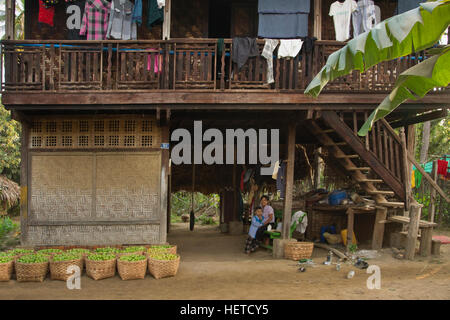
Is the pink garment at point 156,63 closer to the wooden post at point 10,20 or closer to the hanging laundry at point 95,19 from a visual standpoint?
the hanging laundry at point 95,19

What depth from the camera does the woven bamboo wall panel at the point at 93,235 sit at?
27.0ft

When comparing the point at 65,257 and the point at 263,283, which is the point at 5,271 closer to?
the point at 65,257

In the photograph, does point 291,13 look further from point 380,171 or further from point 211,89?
point 380,171

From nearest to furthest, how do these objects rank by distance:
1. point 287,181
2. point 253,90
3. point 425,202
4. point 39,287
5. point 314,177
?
point 39,287, point 253,90, point 287,181, point 314,177, point 425,202

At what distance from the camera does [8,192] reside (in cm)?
1541

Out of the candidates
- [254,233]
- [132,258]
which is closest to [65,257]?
[132,258]

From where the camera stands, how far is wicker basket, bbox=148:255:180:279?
6.91m

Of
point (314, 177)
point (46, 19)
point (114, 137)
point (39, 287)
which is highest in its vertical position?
point (46, 19)

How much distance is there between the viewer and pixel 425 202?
569 inches

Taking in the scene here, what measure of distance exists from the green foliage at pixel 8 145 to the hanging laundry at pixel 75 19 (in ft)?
30.8

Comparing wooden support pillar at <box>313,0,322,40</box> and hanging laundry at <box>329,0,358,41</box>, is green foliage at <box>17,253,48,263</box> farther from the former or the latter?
hanging laundry at <box>329,0,358,41</box>

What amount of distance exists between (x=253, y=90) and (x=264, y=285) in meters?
3.55
